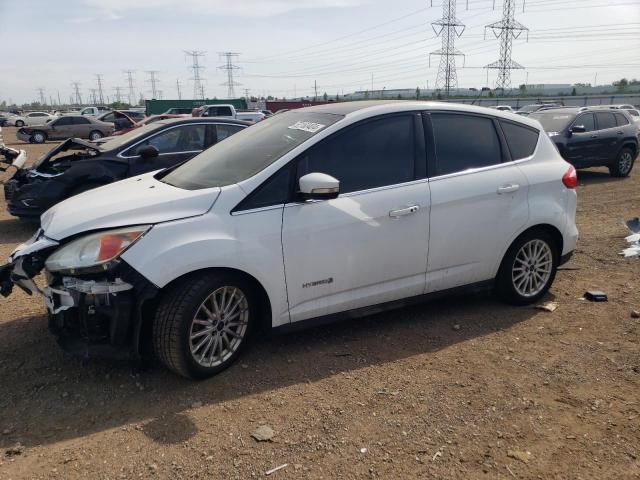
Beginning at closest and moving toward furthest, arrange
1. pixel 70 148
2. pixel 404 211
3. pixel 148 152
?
pixel 404 211
pixel 148 152
pixel 70 148

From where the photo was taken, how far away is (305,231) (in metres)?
3.57

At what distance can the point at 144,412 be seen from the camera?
3189 millimetres

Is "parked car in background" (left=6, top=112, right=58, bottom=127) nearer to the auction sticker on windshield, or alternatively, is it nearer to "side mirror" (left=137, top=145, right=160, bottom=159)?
"side mirror" (left=137, top=145, right=160, bottom=159)

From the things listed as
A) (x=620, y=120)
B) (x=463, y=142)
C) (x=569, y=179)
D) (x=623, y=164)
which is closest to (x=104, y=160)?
(x=463, y=142)

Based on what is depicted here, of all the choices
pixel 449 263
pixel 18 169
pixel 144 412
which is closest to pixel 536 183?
pixel 449 263

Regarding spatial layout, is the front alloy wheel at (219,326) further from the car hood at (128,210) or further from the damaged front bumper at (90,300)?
the car hood at (128,210)

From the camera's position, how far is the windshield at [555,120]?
12.5 metres

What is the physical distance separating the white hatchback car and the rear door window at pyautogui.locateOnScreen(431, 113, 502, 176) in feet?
0.04

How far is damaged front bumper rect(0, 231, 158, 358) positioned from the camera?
10.4ft

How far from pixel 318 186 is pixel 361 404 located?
4.56 ft

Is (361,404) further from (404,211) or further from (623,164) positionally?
(623,164)

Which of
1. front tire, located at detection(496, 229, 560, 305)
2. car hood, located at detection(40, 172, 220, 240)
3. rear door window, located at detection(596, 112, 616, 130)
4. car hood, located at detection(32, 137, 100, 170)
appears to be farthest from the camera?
rear door window, located at detection(596, 112, 616, 130)

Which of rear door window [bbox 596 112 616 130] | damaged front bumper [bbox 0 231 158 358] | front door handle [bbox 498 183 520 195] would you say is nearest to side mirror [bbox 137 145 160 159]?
damaged front bumper [bbox 0 231 158 358]

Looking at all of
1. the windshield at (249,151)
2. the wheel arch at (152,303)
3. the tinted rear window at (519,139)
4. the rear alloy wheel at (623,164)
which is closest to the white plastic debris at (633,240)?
the tinted rear window at (519,139)
